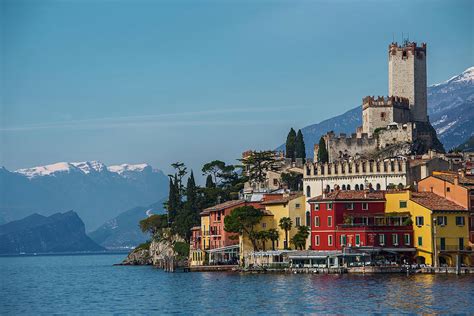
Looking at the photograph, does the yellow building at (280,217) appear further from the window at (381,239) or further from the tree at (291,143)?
the tree at (291,143)

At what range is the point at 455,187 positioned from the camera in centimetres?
10125

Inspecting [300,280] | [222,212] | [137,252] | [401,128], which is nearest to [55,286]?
[222,212]

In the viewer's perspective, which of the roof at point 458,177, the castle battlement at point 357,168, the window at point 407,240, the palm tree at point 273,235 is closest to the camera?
the window at point 407,240

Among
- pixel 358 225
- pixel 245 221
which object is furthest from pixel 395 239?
pixel 245 221

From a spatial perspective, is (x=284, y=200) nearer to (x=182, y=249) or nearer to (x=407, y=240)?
(x=407, y=240)

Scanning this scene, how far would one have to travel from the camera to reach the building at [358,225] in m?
99.8

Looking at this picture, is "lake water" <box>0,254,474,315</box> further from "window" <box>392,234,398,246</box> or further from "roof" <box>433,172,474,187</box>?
"roof" <box>433,172,474,187</box>

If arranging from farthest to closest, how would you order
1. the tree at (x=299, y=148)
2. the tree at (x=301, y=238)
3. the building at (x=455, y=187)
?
the tree at (x=299, y=148), the tree at (x=301, y=238), the building at (x=455, y=187)

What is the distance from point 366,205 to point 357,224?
7.85 ft

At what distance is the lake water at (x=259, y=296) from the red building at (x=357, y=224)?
5.82 metres

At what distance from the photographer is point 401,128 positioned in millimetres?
126375

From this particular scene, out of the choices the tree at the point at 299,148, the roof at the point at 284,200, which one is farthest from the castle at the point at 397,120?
the roof at the point at 284,200

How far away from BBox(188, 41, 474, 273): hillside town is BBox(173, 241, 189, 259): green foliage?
12.9 ft

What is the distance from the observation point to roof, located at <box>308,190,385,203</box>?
101750 millimetres
